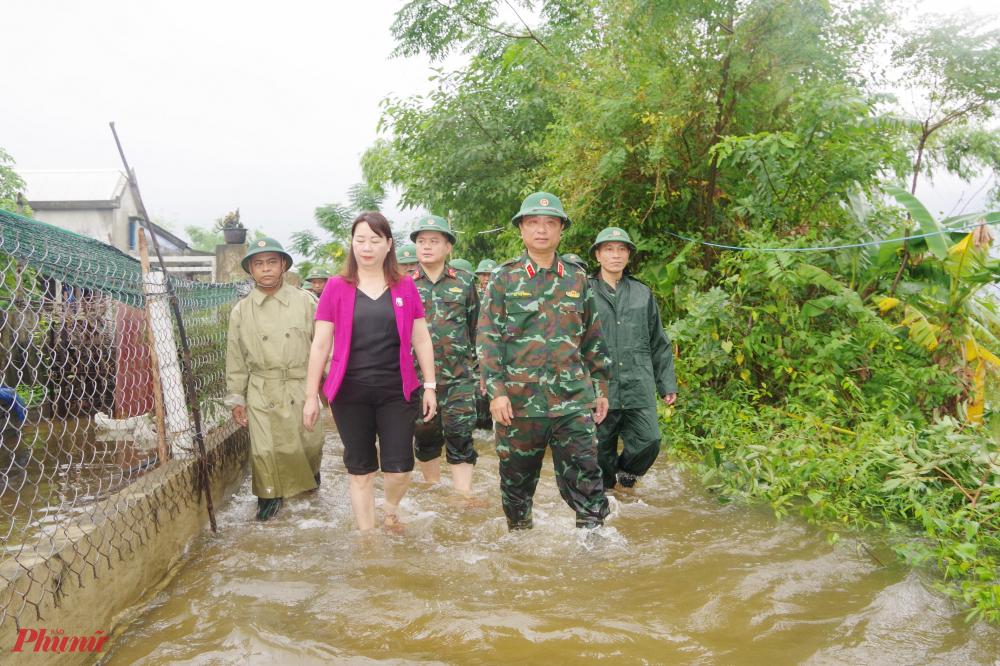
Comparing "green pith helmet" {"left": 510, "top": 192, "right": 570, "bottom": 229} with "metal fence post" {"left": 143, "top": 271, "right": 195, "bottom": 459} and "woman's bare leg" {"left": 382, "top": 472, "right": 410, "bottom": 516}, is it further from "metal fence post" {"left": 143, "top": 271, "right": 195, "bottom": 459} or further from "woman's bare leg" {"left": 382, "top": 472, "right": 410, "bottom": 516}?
"metal fence post" {"left": 143, "top": 271, "right": 195, "bottom": 459}

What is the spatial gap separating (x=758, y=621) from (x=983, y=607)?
35.0 inches

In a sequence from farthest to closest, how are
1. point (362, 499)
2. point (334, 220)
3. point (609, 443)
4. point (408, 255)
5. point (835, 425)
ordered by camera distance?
point (334, 220) → point (408, 255) → point (835, 425) → point (609, 443) → point (362, 499)

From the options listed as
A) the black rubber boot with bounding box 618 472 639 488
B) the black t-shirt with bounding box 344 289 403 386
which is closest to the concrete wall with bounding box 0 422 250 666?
the black t-shirt with bounding box 344 289 403 386

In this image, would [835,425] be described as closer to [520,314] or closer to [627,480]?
[627,480]

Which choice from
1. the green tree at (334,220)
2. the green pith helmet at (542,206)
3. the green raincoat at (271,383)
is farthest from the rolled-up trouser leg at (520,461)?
the green tree at (334,220)

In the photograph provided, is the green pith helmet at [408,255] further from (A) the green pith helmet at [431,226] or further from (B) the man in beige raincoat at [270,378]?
(B) the man in beige raincoat at [270,378]

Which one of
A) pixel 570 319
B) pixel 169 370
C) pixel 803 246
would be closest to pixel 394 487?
pixel 570 319

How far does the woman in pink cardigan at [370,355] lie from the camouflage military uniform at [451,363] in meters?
0.94

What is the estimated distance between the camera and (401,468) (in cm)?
393

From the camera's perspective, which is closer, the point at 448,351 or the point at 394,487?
the point at 394,487

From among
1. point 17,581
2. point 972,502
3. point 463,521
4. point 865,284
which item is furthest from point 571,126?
point 17,581

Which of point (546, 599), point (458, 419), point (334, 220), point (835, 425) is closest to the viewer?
point (546, 599)

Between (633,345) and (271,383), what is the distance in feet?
8.05

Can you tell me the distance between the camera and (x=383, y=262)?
388 cm
